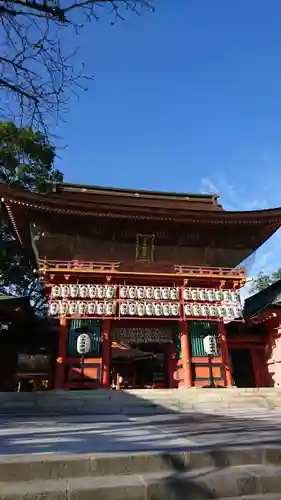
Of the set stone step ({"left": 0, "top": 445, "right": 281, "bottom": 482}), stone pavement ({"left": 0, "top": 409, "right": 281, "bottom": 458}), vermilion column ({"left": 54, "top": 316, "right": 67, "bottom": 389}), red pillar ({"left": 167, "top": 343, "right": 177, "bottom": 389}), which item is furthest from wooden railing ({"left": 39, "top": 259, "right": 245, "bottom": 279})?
stone step ({"left": 0, "top": 445, "right": 281, "bottom": 482})

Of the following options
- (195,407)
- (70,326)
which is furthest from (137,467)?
(70,326)

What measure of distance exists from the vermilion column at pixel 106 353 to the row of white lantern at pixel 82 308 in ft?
1.82

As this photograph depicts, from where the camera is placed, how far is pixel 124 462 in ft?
12.5

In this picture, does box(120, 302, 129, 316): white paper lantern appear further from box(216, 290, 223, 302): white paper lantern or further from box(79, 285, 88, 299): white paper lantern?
box(216, 290, 223, 302): white paper lantern

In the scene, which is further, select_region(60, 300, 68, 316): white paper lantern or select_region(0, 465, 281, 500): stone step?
select_region(60, 300, 68, 316): white paper lantern

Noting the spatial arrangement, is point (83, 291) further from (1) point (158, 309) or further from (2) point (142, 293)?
(1) point (158, 309)

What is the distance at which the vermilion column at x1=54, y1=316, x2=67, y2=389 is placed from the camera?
13.7 metres

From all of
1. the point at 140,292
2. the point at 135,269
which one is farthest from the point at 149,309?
the point at 135,269

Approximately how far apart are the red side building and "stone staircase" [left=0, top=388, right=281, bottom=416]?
1.76m

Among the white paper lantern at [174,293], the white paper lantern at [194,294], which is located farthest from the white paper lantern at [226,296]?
the white paper lantern at [174,293]

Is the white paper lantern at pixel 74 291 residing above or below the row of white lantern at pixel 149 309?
above

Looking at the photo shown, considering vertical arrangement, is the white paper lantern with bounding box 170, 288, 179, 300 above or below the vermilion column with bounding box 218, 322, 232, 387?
above

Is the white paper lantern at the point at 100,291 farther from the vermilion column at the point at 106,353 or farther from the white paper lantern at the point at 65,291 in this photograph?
the white paper lantern at the point at 65,291

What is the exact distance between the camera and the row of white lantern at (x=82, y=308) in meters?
14.5
